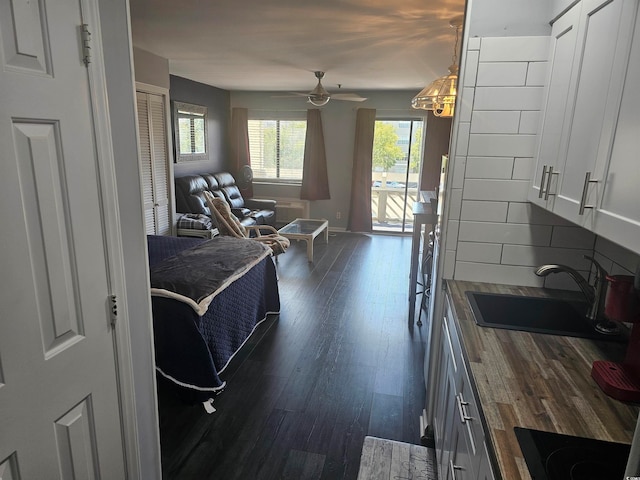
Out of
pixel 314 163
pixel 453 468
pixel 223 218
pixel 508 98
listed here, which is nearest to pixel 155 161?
pixel 223 218

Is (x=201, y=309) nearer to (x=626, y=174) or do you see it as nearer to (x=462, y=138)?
(x=462, y=138)

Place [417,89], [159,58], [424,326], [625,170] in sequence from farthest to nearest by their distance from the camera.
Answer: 1. [417,89]
2. [159,58]
3. [424,326]
4. [625,170]

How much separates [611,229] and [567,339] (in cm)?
62

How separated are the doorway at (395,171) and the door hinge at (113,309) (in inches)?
240

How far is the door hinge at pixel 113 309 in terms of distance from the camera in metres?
1.27

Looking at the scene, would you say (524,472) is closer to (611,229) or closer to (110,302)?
(611,229)

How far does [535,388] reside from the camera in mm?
1159

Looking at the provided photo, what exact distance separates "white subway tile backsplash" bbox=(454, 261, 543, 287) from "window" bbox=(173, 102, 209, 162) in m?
4.84

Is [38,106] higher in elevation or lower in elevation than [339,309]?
higher

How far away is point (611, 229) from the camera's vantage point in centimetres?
100

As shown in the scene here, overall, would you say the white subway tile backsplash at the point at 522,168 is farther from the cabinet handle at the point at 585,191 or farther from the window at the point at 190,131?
the window at the point at 190,131

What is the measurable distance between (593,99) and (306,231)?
178 inches

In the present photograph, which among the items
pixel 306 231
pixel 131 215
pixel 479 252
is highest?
pixel 131 215

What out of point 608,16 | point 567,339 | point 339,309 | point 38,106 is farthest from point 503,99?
point 339,309
